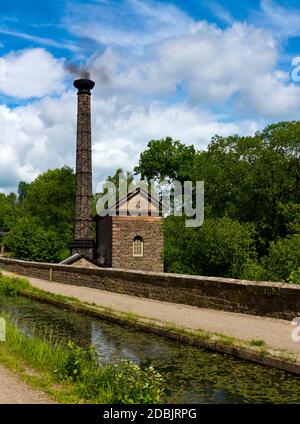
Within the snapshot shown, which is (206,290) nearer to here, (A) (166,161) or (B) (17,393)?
(B) (17,393)

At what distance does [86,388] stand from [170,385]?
5.66 feet

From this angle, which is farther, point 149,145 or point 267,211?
point 149,145

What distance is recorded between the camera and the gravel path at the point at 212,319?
9320 millimetres

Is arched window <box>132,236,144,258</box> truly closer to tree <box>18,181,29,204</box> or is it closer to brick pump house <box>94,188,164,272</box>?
brick pump house <box>94,188,164,272</box>

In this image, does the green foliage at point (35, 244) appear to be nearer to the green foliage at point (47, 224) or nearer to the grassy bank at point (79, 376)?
the green foliage at point (47, 224)

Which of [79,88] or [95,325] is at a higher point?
[79,88]

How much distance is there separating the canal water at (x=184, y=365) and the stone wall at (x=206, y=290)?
2447 mm

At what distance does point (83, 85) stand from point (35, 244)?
13.8 metres

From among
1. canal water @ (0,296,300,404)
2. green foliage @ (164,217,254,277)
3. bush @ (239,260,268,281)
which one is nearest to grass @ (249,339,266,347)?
canal water @ (0,296,300,404)

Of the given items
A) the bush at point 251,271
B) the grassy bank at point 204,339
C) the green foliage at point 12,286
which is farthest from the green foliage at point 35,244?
the grassy bank at point 204,339

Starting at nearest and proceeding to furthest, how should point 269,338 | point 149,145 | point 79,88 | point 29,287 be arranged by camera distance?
point 269,338
point 29,287
point 79,88
point 149,145
